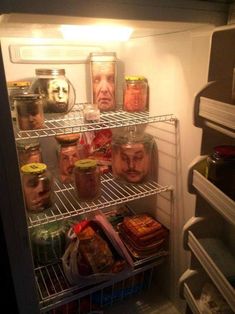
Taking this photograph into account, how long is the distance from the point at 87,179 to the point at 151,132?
16.6 inches

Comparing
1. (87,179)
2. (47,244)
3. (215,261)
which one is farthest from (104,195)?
(215,261)

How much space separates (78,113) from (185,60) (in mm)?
569

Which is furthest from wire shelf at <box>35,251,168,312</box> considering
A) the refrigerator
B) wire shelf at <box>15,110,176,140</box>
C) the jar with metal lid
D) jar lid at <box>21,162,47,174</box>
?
the jar with metal lid

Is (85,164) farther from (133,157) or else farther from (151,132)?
(151,132)

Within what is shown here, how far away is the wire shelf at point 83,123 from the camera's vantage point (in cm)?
104

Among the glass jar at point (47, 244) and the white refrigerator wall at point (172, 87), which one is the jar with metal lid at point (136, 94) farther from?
the glass jar at point (47, 244)

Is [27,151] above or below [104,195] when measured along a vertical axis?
above

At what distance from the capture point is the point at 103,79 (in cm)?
128

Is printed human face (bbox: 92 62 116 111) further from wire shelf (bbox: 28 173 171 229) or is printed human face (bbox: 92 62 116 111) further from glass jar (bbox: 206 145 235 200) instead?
glass jar (bbox: 206 145 235 200)

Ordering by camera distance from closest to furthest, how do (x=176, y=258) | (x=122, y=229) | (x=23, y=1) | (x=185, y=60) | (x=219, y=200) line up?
(x=23, y=1) → (x=219, y=200) → (x=185, y=60) → (x=176, y=258) → (x=122, y=229)

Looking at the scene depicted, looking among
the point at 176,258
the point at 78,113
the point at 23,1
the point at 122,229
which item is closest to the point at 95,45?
the point at 78,113

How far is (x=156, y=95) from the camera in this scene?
48.1 inches

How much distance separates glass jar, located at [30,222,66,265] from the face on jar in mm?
392

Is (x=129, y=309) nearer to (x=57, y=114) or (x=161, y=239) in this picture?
(x=161, y=239)
